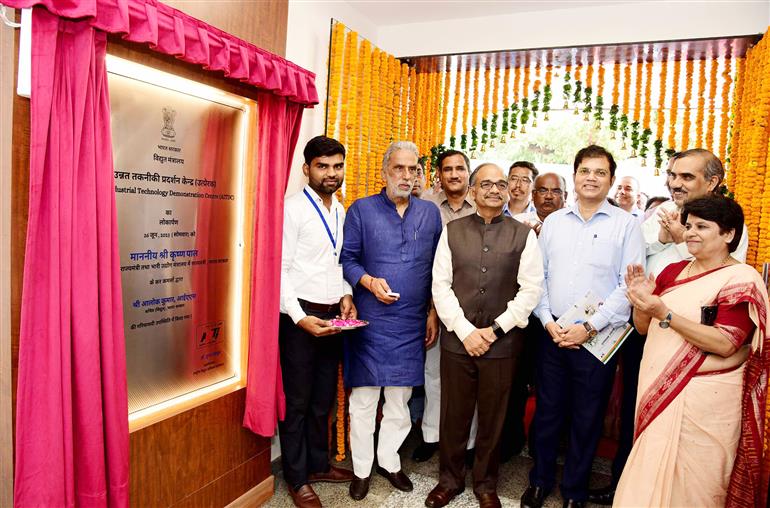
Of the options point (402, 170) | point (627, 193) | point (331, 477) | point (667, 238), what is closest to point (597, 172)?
point (667, 238)

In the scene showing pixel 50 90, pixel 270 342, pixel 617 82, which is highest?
pixel 617 82

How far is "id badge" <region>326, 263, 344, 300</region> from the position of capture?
2.88 meters

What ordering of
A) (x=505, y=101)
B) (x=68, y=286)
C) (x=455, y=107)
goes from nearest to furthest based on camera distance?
(x=68, y=286) → (x=505, y=101) → (x=455, y=107)

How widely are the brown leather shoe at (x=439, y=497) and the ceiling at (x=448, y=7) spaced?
3.48 m

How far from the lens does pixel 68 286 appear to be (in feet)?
5.60

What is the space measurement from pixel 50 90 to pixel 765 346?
9.15 feet

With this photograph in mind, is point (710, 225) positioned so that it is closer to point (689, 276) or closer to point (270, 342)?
point (689, 276)

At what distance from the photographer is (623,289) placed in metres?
2.62

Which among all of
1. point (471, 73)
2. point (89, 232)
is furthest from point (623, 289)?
point (471, 73)

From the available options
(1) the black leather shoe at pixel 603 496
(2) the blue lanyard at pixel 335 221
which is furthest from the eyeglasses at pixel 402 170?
(1) the black leather shoe at pixel 603 496

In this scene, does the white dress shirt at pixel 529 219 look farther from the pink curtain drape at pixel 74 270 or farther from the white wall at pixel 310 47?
the pink curtain drape at pixel 74 270

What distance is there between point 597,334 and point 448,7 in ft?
9.40

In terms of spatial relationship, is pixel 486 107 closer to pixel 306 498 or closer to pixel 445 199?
pixel 445 199

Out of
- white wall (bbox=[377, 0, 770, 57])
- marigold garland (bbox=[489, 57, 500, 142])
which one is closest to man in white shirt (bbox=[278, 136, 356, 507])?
white wall (bbox=[377, 0, 770, 57])
